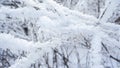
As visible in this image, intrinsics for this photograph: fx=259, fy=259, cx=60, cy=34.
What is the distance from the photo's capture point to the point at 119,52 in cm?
251

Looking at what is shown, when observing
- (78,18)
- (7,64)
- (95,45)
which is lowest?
(7,64)

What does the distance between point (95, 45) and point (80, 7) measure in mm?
3446

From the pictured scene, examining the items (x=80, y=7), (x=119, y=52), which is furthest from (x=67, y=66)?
(x=80, y=7)

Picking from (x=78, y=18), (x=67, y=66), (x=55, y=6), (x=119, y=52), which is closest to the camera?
(x=78, y=18)

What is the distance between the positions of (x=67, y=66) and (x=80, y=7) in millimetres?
2158

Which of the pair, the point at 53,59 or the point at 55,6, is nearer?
the point at 55,6

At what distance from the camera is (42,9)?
5.20 ft

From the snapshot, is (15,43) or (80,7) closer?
(15,43)

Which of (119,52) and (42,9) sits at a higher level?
(42,9)

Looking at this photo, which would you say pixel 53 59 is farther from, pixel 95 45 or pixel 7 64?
pixel 95 45

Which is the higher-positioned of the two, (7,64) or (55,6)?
(55,6)

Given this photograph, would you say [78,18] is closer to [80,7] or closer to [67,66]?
[67,66]

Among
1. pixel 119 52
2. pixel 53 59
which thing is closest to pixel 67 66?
pixel 53 59

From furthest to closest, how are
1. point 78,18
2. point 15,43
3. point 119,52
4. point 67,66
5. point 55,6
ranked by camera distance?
point 67,66 → point 119,52 → point 55,6 → point 78,18 → point 15,43
